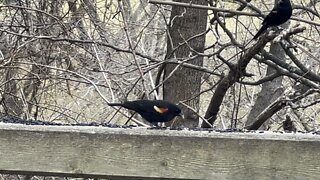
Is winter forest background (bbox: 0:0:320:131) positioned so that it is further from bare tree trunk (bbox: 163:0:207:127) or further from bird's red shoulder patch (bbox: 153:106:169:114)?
bird's red shoulder patch (bbox: 153:106:169:114)

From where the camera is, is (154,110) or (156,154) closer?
(156,154)

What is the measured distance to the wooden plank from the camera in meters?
1.55

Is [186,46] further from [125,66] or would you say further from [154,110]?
[154,110]

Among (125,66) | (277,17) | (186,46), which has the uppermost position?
(277,17)

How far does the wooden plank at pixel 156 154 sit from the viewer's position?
1552mm

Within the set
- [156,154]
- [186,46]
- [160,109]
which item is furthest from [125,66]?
[156,154]

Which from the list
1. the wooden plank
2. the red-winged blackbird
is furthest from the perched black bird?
the wooden plank

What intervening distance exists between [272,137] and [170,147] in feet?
0.81

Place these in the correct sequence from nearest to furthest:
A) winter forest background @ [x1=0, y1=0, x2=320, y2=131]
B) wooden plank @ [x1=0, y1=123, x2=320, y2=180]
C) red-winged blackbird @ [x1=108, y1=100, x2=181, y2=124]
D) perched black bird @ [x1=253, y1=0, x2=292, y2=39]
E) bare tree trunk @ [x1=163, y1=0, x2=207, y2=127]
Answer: wooden plank @ [x1=0, y1=123, x2=320, y2=180] < red-winged blackbird @ [x1=108, y1=100, x2=181, y2=124] < perched black bird @ [x1=253, y1=0, x2=292, y2=39] < winter forest background @ [x1=0, y1=0, x2=320, y2=131] < bare tree trunk @ [x1=163, y1=0, x2=207, y2=127]

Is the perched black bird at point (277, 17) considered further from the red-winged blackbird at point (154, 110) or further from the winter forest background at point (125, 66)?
the red-winged blackbird at point (154, 110)

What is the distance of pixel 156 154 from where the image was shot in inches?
62.4

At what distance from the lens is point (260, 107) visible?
5938mm

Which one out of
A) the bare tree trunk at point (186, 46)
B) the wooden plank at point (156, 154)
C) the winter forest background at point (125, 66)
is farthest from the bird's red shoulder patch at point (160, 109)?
the bare tree trunk at point (186, 46)

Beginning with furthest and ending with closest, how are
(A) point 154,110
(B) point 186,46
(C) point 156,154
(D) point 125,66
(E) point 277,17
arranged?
(D) point 125,66
(B) point 186,46
(E) point 277,17
(A) point 154,110
(C) point 156,154
